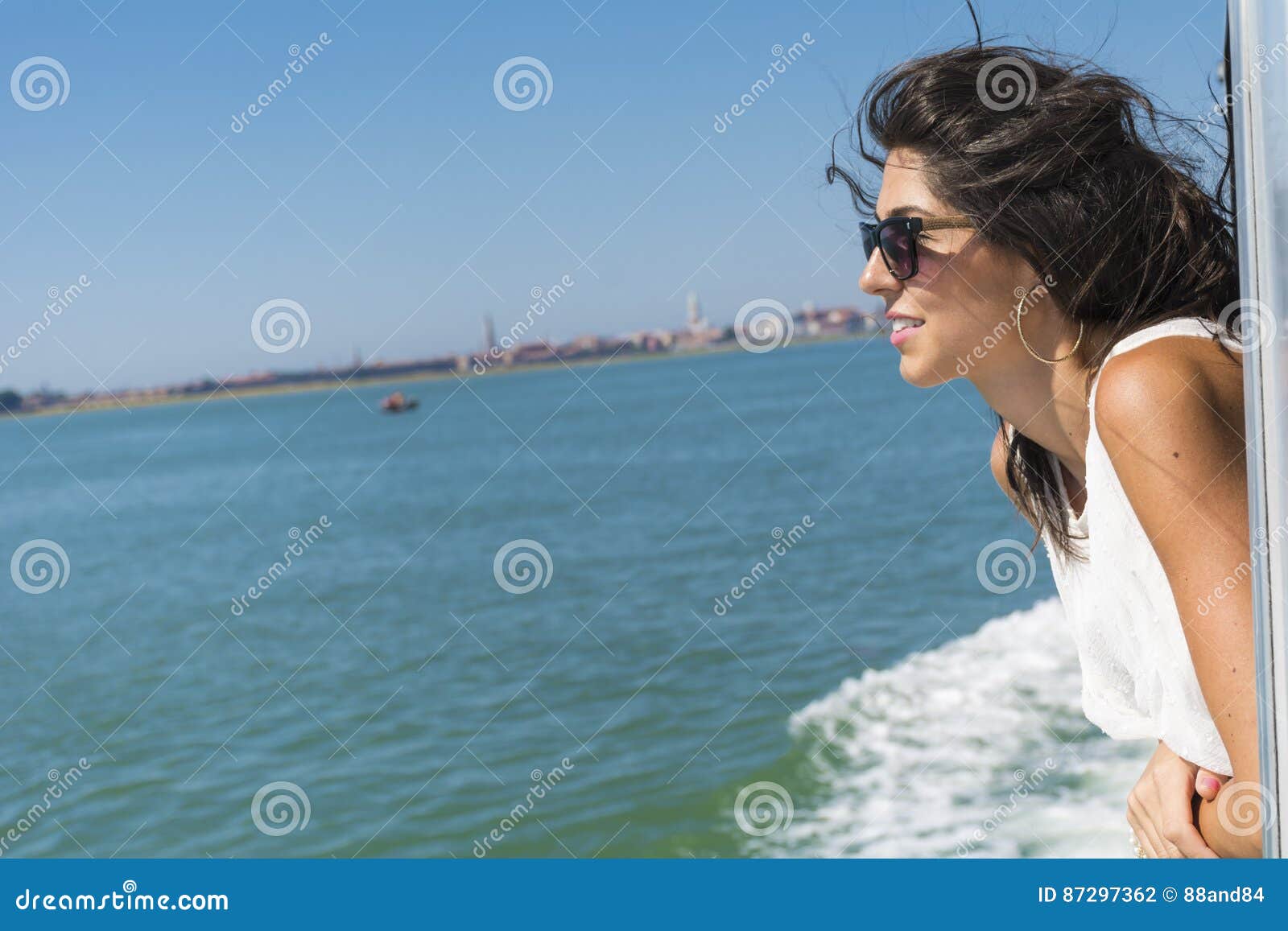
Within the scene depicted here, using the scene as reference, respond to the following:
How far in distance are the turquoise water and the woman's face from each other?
5.02 meters

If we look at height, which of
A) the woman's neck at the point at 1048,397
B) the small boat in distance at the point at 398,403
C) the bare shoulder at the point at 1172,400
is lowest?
the bare shoulder at the point at 1172,400

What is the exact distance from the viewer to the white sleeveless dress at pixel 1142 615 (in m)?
1.66

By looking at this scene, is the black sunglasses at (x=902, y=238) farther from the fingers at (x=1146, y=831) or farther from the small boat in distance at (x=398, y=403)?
the small boat in distance at (x=398, y=403)

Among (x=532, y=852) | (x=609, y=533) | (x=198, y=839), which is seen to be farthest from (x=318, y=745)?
(x=609, y=533)

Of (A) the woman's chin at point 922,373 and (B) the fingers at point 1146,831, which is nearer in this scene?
(B) the fingers at point 1146,831

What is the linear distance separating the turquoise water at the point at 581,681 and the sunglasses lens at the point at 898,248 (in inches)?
201

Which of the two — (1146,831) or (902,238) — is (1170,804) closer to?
(1146,831)

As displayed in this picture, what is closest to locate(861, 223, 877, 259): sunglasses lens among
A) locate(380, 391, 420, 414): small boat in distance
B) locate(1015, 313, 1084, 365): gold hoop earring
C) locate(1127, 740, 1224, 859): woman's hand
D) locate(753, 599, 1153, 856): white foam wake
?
locate(1015, 313, 1084, 365): gold hoop earring

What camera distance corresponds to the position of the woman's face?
2.03 m

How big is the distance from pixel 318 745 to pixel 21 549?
2602 centimetres

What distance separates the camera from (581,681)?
1205cm

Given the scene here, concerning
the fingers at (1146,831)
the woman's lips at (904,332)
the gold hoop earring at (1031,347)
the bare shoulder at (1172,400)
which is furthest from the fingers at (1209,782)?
the woman's lips at (904,332)

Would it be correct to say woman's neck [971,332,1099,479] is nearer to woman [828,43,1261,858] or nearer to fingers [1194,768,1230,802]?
woman [828,43,1261,858]

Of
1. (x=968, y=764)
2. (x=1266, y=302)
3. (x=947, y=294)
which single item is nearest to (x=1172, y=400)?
(x=1266, y=302)
